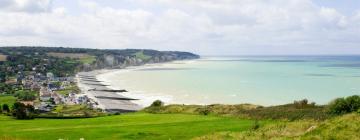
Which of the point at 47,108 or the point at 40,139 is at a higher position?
the point at 40,139

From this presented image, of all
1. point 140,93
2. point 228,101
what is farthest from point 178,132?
point 140,93

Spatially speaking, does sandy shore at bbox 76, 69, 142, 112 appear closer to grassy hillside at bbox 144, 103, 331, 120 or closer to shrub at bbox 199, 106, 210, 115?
grassy hillside at bbox 144, 103, 331, 120

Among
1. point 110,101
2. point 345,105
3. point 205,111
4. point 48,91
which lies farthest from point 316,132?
point 48,91

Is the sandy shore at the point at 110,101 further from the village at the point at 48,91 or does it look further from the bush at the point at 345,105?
the bush at the point at 345,105

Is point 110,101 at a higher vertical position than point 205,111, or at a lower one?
lower

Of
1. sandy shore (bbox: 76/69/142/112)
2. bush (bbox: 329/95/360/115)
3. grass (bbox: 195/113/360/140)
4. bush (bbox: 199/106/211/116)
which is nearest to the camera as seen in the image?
grass (bbox: 195/113/360/140)

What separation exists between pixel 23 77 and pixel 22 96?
7120 cm

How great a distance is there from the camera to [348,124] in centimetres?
1820

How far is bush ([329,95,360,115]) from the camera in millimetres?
31375

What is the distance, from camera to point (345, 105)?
32156 millimetres

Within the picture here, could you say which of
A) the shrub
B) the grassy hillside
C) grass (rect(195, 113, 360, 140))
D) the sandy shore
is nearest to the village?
the sandy shore

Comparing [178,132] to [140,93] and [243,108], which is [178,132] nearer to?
[243,108]

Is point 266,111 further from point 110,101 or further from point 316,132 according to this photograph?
point 110,101

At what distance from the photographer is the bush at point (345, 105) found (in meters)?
31.4
